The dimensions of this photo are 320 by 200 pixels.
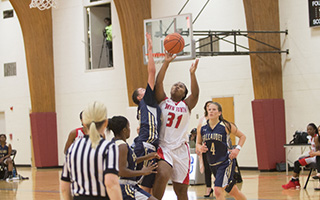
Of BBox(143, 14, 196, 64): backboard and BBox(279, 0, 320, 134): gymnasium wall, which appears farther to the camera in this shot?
BBox(279, 0, 320, 134): gymnasium wall

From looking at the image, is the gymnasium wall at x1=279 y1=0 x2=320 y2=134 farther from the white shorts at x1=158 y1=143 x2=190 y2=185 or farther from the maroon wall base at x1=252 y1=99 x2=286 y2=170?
the white shorts at x1=158 y1=143 x2=190 y2=185

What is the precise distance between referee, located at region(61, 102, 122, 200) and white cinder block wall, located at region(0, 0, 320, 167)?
1177 centimetres

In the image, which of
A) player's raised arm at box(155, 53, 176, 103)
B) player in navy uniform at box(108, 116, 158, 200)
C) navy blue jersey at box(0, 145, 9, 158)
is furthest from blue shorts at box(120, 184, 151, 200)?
navy blue jersey at box(0, 145, 9, 158)

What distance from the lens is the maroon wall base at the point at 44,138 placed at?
772 inches

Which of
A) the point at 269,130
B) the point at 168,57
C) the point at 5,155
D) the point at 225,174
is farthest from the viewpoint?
the point at 5,155

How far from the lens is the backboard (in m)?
13.7

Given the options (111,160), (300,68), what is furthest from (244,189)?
(111,160)

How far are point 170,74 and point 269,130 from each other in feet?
12.9

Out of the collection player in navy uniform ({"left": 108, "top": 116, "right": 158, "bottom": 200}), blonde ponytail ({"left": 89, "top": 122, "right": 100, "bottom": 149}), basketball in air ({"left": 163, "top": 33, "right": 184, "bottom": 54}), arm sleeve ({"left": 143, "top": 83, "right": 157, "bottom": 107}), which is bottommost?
player in navy uniform ({"left": 108, "top": 116, "right": 158, "bottom": 200})

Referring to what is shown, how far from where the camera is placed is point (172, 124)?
5758 mm

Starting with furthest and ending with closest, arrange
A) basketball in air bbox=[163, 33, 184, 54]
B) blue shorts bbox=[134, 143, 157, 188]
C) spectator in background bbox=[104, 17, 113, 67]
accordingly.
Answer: spectator in background bbox=[104, 17, 113, 67], basketball in air bbox=[163, 33, 184, 54], blue shorts bbox=[134, 143, 157, 188]

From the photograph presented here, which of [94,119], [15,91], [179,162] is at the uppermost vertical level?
[15,91]

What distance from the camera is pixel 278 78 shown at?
14.8m

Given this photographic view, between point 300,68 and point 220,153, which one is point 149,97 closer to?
point 220,153
